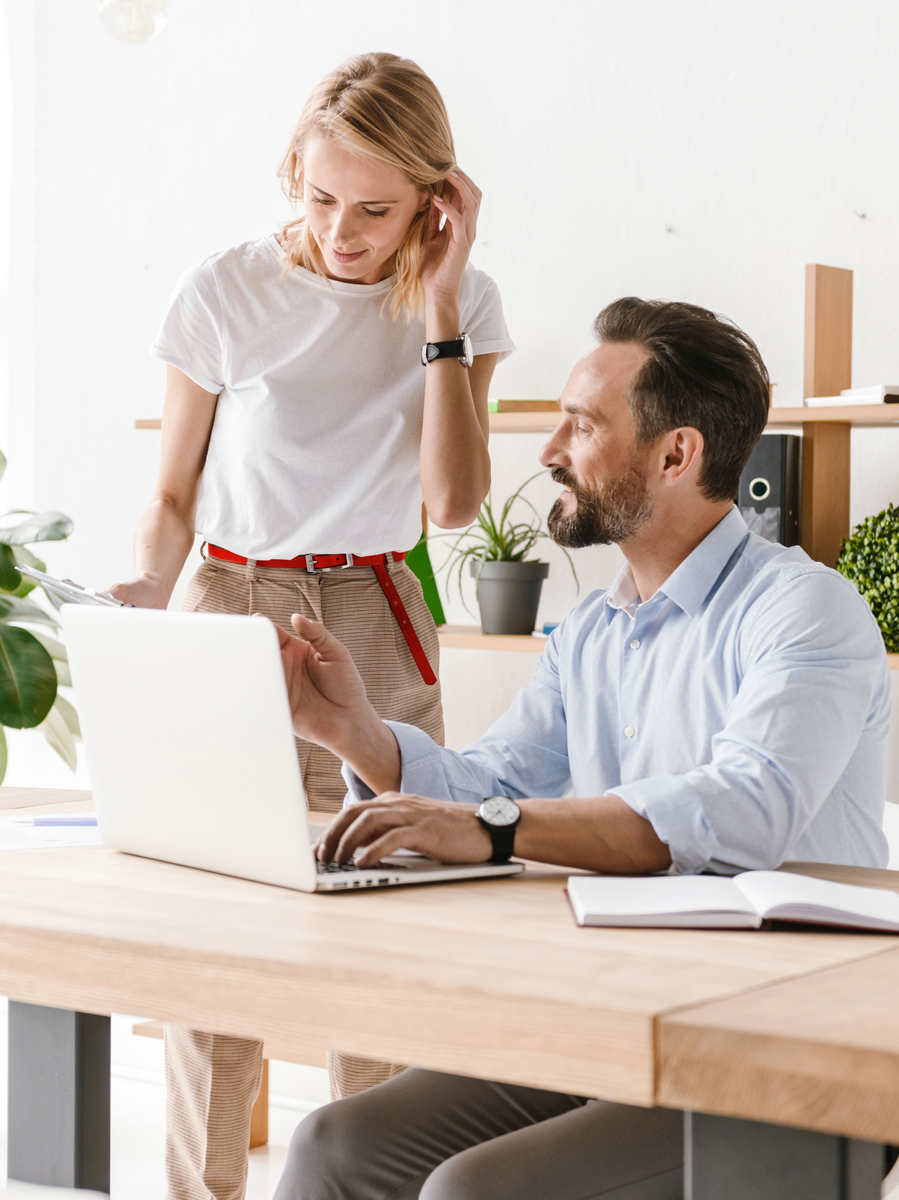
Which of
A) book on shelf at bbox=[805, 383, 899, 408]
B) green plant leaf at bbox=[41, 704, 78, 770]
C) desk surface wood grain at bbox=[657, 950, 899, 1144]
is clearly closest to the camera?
desk surface wood grain at bbox=[657, 950, 899, 1144]

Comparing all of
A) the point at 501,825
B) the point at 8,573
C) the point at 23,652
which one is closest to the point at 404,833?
the point at 501,825

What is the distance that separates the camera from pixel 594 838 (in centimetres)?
116

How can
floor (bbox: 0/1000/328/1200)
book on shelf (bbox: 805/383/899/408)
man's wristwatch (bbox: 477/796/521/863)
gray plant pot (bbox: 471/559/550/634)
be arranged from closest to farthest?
man's wristwatch (bbox: 477/796/521/863), book on shelf (bbox: 805/383/899/408), floor (bbox: 0/1000/328/1200), gray plant pot (bbox: 471/559/550/634)

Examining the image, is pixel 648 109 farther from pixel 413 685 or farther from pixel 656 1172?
pixel 656 1172

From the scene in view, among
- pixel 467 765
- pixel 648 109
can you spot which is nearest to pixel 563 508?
pixel 467 765

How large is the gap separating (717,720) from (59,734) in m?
2.30

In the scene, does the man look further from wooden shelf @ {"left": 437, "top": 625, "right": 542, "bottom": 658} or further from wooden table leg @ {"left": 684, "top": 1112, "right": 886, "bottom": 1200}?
wooden shelf @ {"left": 437, "top": 625, "right": 542, "bottom": 658}

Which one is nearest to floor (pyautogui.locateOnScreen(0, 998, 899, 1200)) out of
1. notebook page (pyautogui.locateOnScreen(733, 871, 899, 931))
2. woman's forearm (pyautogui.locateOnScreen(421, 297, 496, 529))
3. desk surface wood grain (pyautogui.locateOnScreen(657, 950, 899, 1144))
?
woman's forearm (pyautogui.locateOnScreen(421, 297, 496, 529))

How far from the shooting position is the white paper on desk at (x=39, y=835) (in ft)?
4.26

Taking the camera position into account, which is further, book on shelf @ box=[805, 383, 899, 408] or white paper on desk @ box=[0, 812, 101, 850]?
book on shelf @ box=[805, 383, 899, 408]

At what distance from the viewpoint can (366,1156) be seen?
1.19 meters

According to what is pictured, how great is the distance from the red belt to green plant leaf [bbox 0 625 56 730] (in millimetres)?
847

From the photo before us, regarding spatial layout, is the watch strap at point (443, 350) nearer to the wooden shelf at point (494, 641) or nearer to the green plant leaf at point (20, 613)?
the wooden shelf at point (494, 641)

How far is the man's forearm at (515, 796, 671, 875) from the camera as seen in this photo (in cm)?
115
